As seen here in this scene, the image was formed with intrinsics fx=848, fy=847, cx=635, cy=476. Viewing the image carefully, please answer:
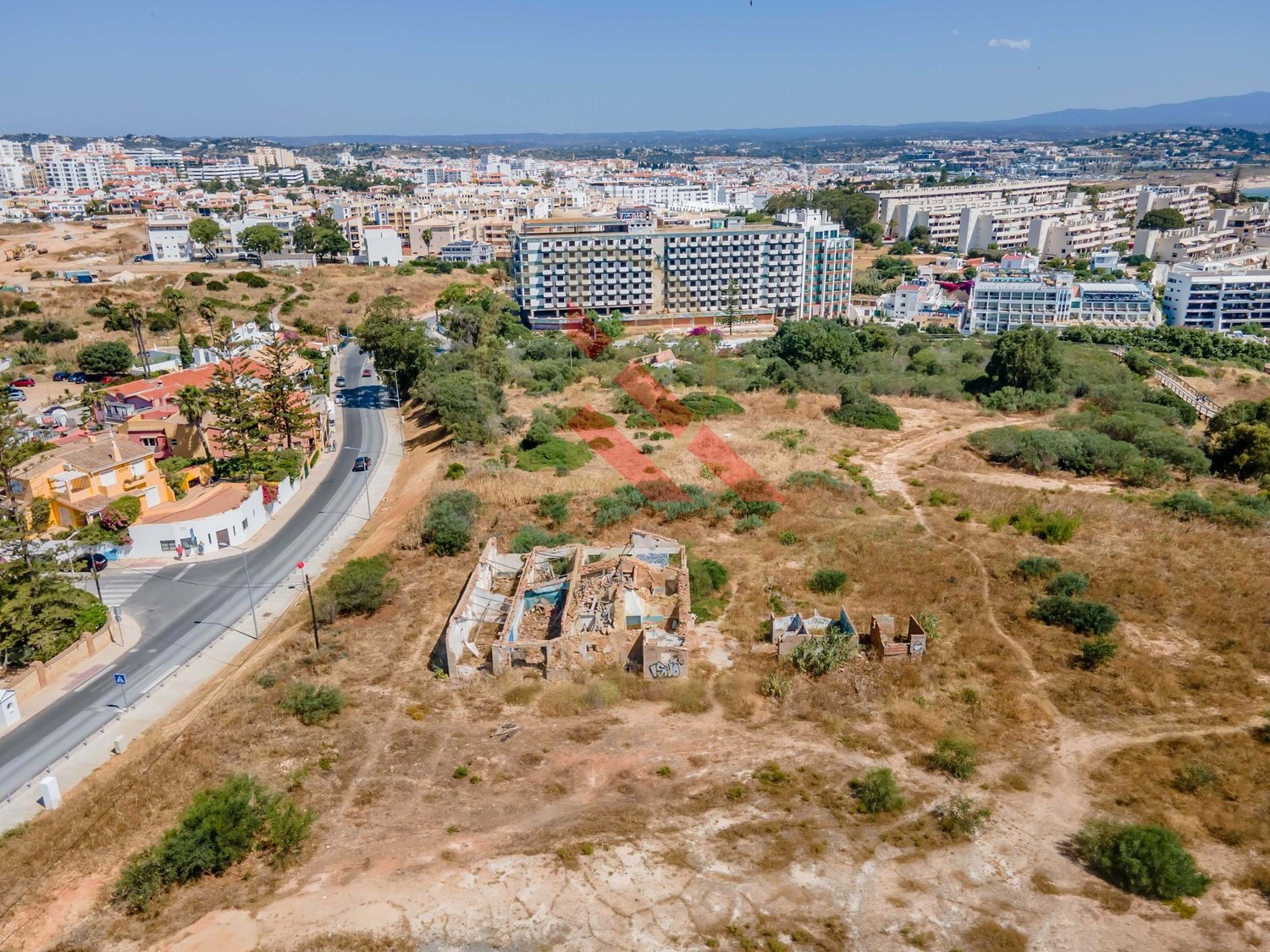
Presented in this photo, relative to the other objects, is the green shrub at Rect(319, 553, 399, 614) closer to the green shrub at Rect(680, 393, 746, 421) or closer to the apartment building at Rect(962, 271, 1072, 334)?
the green shrub at Rect(680, 393, 746, 421)

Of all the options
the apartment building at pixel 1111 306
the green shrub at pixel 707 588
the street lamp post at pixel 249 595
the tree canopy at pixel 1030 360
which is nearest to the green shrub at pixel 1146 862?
the green shrub at pixel 707 588

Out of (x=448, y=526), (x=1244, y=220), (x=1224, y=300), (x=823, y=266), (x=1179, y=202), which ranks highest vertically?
(x=1179, y=202)

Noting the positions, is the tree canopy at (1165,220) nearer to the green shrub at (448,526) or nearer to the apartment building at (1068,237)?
the apartment building at (1068,237)

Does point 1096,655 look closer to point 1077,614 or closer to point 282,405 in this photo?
point 1077,614

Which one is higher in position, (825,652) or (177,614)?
(825,652)

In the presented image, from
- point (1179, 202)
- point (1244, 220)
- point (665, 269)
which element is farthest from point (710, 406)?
point (1179, 202)
